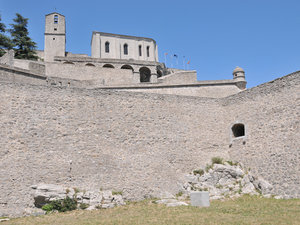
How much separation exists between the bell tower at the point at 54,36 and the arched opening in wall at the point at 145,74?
987 centimetres

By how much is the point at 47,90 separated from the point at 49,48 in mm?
25105

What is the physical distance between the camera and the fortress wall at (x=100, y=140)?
1372 cm

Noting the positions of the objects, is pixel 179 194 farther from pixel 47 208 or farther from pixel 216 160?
pixel 47 208

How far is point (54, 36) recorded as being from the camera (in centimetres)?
3897

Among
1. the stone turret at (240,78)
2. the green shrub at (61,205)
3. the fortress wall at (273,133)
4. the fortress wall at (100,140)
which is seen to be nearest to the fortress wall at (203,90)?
the stone turret at (240,78)

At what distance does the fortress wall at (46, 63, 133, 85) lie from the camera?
24938 mm

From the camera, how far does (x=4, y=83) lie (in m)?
14.4

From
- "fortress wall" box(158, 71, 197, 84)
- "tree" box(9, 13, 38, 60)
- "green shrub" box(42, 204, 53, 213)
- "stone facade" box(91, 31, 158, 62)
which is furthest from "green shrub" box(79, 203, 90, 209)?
"stone facade" box(91, 31, 158, 62)

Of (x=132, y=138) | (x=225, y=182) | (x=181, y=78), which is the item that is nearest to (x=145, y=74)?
(x=181, y=78)

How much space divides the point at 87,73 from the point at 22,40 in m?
12.1

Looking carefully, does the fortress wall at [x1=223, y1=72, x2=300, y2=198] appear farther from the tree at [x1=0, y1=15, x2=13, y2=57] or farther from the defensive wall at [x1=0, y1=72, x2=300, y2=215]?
the tree at [x1=0, y1=15, x2=13, y2=57]

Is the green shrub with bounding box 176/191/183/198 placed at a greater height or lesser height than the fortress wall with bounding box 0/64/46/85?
lesser

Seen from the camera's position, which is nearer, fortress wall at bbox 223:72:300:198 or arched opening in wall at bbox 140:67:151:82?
fortress wall at bbox 223:72:300:198

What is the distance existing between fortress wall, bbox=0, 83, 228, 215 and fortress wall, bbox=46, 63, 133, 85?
8478 mm
